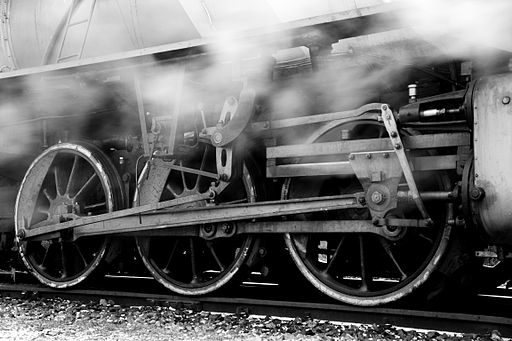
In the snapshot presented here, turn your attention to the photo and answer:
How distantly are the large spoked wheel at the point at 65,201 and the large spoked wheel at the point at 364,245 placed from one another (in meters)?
1.47

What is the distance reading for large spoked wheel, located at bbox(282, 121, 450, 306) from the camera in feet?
11.2

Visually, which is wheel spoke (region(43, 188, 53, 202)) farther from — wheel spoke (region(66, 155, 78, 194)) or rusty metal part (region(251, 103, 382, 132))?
rusty metal part (region(251, 103, 382, 132))

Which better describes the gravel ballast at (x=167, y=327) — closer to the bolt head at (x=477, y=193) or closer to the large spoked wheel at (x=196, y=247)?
the large spoked wheel at (x=196, y=247)

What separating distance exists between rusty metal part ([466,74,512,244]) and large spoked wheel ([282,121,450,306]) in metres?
0.39

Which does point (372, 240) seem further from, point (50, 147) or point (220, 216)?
point (50, 147)

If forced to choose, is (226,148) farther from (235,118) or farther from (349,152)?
(349,152)

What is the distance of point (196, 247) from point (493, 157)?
7.99 feet

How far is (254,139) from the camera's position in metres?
3.98

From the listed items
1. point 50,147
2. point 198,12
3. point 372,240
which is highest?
point 198,12

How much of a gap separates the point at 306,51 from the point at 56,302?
253cm

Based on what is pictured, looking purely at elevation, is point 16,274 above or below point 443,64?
below

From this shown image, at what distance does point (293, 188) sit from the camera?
389 centimetres

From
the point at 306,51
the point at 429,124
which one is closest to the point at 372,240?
the point at 429,124

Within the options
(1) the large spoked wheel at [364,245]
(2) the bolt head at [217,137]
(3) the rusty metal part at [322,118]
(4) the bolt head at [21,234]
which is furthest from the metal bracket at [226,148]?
(4) the bolt head at [21,234]
